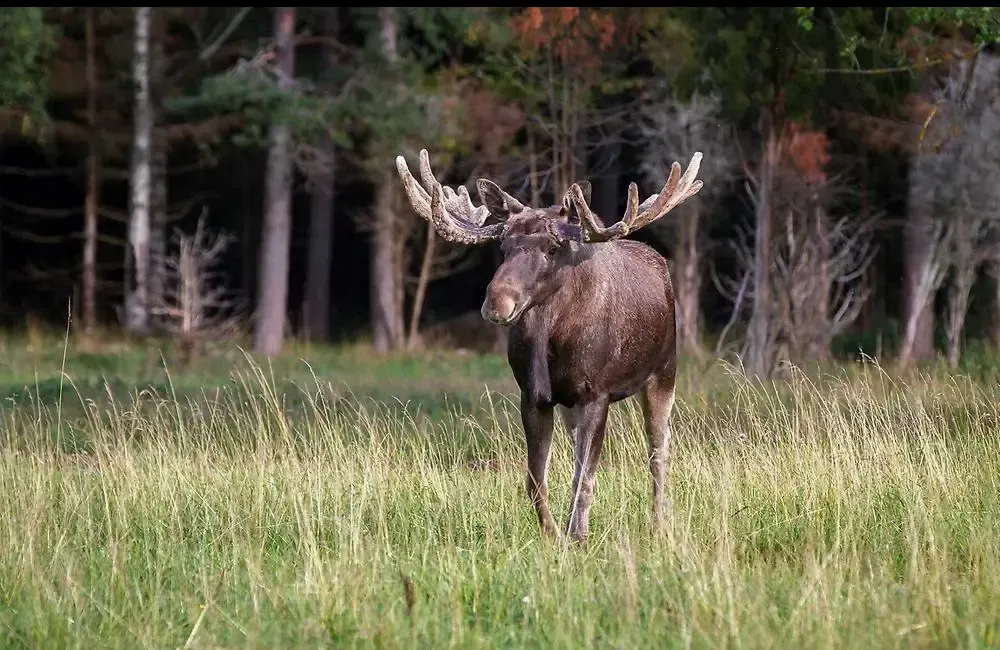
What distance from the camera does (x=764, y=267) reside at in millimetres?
17703

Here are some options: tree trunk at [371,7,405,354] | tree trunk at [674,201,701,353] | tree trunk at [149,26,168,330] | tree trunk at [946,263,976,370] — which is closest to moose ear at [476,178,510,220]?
tree trunk at [946,263,976,370]

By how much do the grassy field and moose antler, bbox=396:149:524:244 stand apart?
4.65ft

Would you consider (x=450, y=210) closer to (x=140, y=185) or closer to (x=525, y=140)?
(x=140, y=185)

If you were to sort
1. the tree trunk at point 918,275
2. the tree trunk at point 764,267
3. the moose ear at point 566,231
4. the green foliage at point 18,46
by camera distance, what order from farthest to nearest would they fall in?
the tree trunk at point 918,275 → the green foliage at point 18,46 → the tree trunk at point 764,267 → the moose ear at point 566,231

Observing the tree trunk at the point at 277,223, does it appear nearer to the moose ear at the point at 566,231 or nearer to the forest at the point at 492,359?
the forest at the point at 492,359

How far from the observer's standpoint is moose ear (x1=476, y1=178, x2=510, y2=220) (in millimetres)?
8773

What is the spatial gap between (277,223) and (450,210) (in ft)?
64.7

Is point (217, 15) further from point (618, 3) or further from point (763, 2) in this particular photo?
point (763, 2)

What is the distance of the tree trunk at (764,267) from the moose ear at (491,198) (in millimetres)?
9151

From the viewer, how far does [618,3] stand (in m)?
24.1

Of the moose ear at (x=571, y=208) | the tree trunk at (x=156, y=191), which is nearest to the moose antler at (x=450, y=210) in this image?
the moose ear at (x=571, y=208)

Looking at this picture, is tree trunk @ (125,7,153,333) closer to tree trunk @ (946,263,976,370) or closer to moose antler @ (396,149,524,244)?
tree trunk @ (946,263,976,370)

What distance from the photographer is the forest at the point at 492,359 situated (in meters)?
6.54

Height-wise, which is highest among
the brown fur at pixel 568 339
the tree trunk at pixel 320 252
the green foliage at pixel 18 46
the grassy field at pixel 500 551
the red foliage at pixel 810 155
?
the green foliage at pixel 18 46
